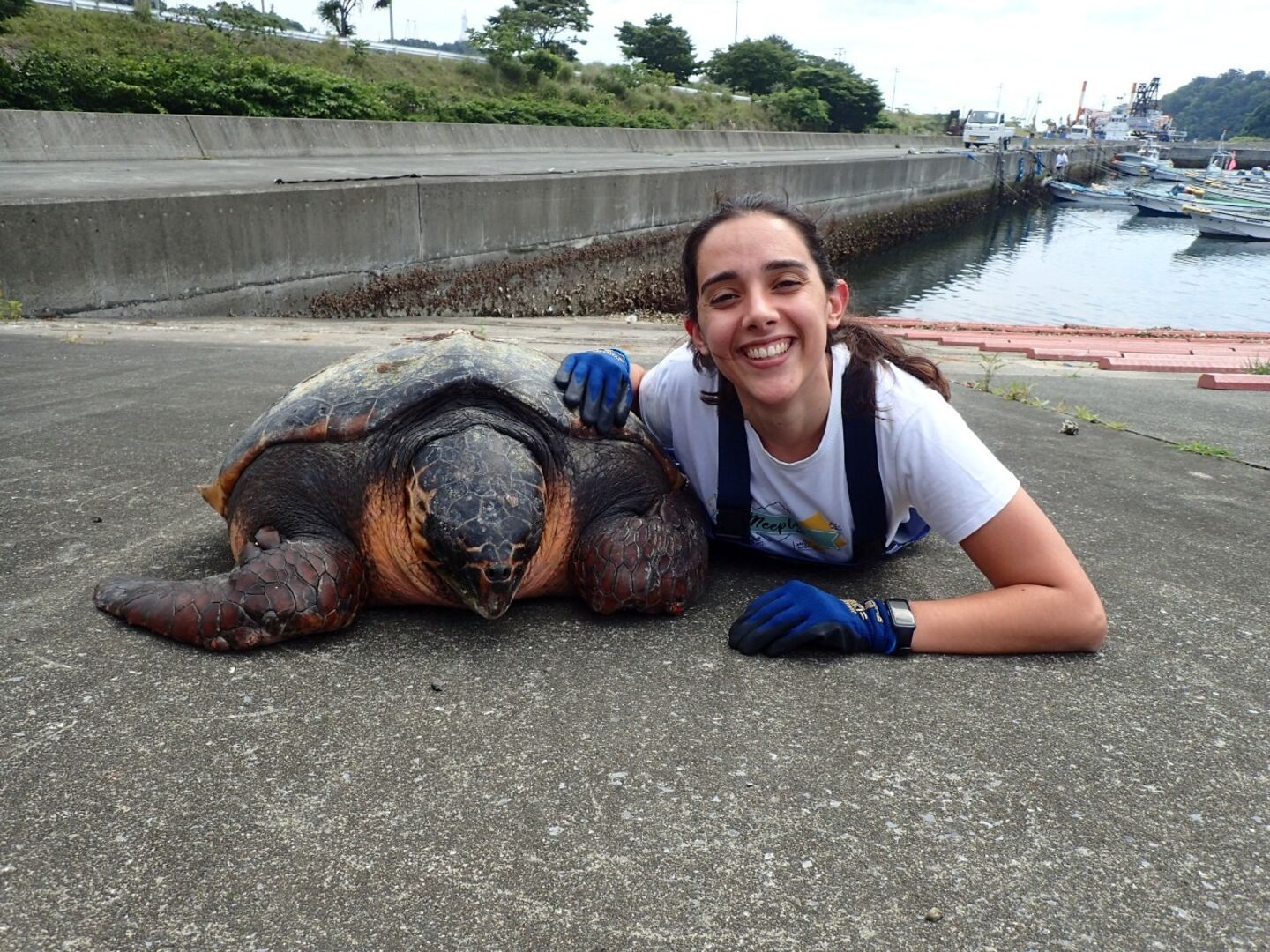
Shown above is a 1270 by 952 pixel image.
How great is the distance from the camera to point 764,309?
2.33 metres

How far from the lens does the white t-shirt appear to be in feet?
7.68

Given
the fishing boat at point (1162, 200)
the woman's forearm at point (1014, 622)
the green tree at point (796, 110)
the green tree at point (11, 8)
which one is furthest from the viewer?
the green tree at point (796, 110)

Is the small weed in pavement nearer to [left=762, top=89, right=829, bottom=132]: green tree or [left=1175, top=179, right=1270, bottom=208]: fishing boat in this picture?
[left=1175, top=179, right=1270, bottom=208]: fishing boat

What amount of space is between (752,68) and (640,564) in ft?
218

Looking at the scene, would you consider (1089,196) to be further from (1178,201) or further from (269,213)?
(269,213)

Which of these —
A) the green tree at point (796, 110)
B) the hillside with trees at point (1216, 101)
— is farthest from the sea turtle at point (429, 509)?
the hillside with trees at point (1216, 101)

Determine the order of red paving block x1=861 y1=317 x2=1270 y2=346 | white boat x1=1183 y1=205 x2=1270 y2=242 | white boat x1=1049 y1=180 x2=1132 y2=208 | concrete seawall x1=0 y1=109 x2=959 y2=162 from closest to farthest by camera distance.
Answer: red paving block x1=861 y1=317 x2=1270 y2=346
concrete seawall x1=0 y1=109 x2=959 y2=162
white boat x1=1183 y1=205 x2=1270 y2=242
white boat x1=1049 y1=180 x2=1132 y2=208

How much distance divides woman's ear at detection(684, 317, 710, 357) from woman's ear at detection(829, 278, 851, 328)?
394 mm

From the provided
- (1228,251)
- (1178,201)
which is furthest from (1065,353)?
(1178,201)

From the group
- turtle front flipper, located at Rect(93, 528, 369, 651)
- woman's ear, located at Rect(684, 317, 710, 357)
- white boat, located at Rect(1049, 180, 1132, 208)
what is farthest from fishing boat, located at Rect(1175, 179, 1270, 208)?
turtle front flipper, located at Rect(93, 528, 369, 651)

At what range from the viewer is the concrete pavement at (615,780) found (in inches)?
58.4

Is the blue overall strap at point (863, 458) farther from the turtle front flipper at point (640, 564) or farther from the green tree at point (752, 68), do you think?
the green tree at point (752, 68)

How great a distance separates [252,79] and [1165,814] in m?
20.7

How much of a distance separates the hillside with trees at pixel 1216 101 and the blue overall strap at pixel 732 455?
168940 mm
